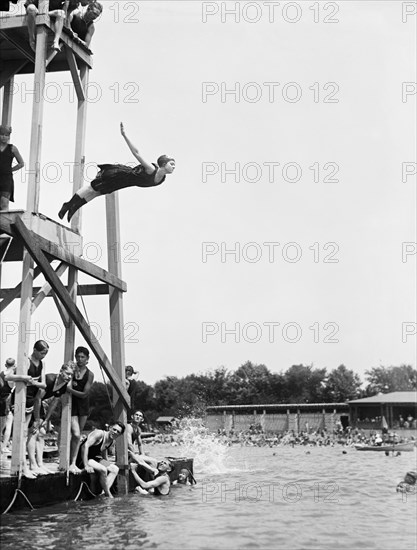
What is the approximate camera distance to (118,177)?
14.7 m

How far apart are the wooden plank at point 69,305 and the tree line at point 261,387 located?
264ft

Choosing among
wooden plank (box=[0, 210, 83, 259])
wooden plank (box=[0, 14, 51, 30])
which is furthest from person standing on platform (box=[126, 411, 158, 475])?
wooden plank (box=[0, 14, 51, 30])

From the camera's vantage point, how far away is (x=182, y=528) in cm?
1185

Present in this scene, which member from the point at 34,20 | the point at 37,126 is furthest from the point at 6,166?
the point at 34,20

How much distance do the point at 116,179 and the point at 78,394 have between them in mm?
3787

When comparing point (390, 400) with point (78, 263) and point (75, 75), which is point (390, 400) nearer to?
point (78, 263)

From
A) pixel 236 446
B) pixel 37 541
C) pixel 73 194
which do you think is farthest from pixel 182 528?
pixel 236 446

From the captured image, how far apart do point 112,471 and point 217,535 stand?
383 cm

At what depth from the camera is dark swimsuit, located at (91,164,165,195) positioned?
14.6 meters

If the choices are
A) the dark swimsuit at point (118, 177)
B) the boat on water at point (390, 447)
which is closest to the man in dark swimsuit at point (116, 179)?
the dark swimsuit at point (118, 177)

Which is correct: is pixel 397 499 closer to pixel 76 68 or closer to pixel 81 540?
pixel 81 540

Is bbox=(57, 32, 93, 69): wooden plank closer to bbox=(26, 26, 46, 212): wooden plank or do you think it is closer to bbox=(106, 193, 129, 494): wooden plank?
bbox=(26, 26, 46, 212): wooden plank

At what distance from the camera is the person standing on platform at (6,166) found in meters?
13.0

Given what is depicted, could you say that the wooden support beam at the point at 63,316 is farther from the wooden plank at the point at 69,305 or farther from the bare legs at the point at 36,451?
the bare legs at the point at 36,451
